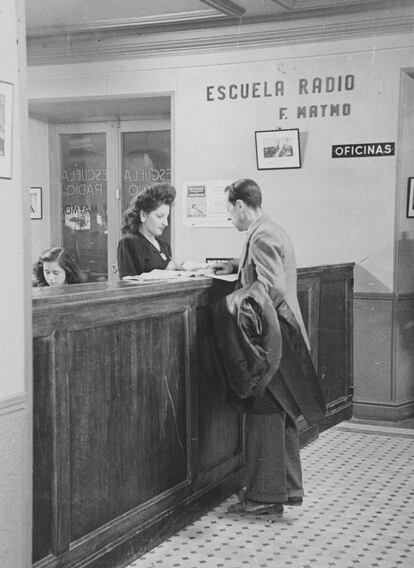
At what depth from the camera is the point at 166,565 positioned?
336cm

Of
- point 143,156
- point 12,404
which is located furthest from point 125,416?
point 143,156

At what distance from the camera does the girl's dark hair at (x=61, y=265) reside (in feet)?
15.4

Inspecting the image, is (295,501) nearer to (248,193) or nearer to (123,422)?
(123,422)

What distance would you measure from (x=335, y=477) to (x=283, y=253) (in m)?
1.45

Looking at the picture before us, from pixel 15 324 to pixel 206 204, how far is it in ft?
14.3

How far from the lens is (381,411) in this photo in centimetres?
616

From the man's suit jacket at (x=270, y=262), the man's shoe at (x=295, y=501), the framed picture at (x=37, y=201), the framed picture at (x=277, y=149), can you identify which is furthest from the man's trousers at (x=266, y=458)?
the framed picture at (x=37, y=201)

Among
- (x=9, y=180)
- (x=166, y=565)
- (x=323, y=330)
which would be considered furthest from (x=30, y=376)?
(x=323, y=330)

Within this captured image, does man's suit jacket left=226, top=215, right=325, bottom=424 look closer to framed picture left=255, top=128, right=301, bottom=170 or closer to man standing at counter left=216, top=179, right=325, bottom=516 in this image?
man standing at counter left=216, top=179, right=325, bottom=516

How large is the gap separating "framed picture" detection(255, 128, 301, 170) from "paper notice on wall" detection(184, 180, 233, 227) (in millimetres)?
390

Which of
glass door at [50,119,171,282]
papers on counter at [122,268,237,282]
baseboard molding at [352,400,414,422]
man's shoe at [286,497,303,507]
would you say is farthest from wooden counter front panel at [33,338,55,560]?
glass door at [50,119,171,282]

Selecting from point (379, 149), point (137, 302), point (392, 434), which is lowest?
point (392, 434)

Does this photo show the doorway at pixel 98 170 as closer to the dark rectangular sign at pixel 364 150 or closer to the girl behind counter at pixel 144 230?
the dark rectangular sign at pixel 364 150

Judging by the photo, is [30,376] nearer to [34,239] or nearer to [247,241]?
[247,241]
